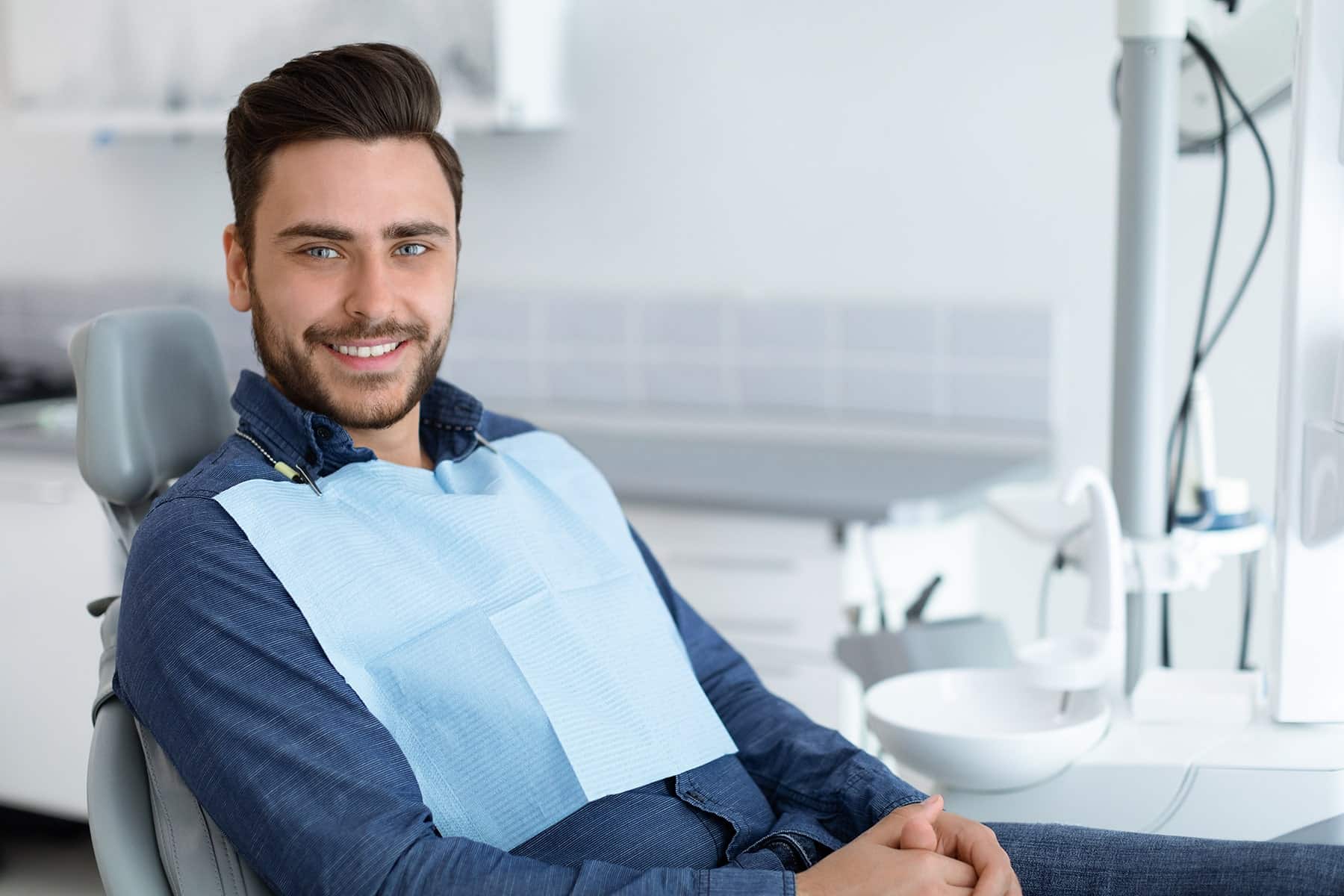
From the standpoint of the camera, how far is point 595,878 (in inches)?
46.8

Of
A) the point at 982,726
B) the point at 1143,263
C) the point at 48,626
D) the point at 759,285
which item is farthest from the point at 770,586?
the point at 48,626

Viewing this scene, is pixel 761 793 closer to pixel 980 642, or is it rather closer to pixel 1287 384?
pixel 980 642

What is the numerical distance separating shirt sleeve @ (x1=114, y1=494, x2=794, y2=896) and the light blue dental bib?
0.05m

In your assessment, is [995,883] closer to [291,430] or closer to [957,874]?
[957,874]

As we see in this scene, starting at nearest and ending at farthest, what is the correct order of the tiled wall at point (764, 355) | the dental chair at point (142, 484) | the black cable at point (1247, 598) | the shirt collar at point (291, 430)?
the dental chair at point (142, 484), the shirt collar at point (291, 430), the black cable at point (1247, 598), the tiled wall at point (764, 355)

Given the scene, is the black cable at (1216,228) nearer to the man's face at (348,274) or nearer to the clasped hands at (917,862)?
the clasped hands at (917,862)

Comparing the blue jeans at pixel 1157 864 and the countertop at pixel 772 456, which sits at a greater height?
the countertop at pixel 772 456

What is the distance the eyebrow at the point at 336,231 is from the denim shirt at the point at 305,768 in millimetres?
156

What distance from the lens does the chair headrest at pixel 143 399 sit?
1.48 meters

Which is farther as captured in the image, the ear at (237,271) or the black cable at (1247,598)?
the black cable at (1247,598)

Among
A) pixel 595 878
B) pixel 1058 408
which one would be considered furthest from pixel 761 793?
pixel 1058 408

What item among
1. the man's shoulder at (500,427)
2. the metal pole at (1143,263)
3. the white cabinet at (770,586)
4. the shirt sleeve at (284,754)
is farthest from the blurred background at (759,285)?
the shirt sleeve at (284,754)

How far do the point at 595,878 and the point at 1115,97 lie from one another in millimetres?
1194

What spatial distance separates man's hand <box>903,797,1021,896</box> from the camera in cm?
124
